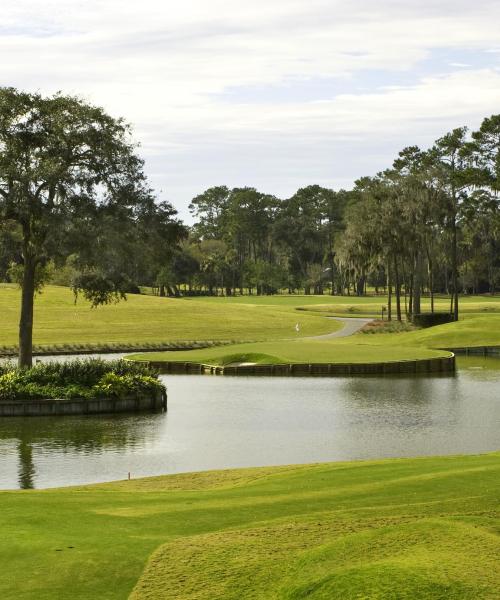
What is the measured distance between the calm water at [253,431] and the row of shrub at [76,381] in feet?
5.83

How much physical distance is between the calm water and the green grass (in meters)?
10.7

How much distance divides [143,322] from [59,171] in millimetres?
61853

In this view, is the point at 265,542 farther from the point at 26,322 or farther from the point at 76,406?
the point at 26,322

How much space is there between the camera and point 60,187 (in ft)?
157

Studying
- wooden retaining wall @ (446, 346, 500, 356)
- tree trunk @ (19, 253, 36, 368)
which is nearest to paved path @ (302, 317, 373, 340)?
wooden retaining wall @ (446, 346, 500, 356)

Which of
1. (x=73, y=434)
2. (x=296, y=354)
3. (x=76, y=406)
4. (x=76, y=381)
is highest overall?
(x=76, y=381)

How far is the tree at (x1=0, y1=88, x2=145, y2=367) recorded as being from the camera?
47031 mm

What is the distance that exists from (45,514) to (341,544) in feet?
20.8

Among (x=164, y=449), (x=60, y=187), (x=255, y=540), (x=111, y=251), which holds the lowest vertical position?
(x=164, y=449)

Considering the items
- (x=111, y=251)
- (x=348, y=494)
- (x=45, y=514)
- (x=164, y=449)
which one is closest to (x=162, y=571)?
(x=45, y=514)

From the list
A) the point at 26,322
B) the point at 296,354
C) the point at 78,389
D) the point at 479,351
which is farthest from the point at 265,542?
the point at 479,351

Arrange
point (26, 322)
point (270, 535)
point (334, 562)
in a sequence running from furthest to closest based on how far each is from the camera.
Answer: point (26, 322) < point (270, 535) < point (334, 562)

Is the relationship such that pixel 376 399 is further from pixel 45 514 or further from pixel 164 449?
pixel 45 514

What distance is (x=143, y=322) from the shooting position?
108375 mm
